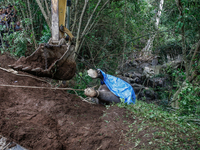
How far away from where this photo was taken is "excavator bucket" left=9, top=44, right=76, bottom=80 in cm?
288

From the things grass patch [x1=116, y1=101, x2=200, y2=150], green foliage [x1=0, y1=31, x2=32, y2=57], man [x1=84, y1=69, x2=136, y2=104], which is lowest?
man [x1=84, y1=69, x2=136, y2=104]

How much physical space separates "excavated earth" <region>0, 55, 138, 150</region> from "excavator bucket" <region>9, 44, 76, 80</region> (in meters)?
0.71

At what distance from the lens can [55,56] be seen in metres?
3.21

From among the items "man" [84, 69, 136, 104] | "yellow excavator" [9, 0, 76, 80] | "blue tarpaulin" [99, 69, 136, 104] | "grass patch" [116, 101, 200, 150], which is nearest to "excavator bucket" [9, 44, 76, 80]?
"yellow excavator" [9, 0, 76, 80]

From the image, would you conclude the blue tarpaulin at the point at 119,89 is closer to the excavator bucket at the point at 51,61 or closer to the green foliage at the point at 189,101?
the green foliage at the point at 189,101

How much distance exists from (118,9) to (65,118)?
16.9ft

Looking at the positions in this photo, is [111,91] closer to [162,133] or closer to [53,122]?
[53,122]

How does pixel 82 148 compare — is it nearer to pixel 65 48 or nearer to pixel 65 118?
pixel 65 118

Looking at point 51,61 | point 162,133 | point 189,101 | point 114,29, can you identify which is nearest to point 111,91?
point 189,101

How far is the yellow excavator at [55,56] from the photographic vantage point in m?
2.93

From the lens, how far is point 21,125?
2.42m

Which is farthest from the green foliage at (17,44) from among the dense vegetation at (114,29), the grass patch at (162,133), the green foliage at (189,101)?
the green foliage at (189,101)

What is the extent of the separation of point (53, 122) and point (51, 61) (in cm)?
110

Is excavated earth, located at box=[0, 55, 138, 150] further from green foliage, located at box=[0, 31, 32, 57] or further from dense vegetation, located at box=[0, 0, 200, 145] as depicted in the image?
dense vegetation, located at box=[0, 0, 200, 145]
